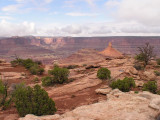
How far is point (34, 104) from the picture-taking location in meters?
7.12

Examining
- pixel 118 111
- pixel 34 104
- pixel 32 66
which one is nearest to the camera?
pixel 118 111

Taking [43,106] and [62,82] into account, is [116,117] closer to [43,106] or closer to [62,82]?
[43,106]

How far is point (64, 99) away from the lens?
34.9 feet

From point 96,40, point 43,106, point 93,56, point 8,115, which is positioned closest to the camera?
point 43,106

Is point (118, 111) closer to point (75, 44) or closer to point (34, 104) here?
point (34, 104)

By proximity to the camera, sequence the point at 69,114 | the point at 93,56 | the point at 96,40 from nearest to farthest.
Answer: the point at 69,114 → the point at 93,56 → the point at 96,40

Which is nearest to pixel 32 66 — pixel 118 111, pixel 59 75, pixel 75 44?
pixel 59 75

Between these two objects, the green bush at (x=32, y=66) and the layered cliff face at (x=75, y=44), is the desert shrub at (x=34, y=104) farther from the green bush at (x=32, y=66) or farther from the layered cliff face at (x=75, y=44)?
the layered cliff face at (x=75, y=44)

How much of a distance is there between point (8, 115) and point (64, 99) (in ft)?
13.3

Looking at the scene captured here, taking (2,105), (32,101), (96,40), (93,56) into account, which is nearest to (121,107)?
(32,101)

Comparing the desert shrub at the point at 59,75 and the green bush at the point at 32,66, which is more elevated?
the desert shrub at the point at 59,75

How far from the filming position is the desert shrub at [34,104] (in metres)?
7.09

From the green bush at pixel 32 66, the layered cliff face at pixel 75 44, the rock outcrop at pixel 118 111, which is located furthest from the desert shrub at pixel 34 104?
the layered cliff face at pixel 75 44

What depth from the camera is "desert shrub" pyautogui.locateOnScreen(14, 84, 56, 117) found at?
709 centimetres
